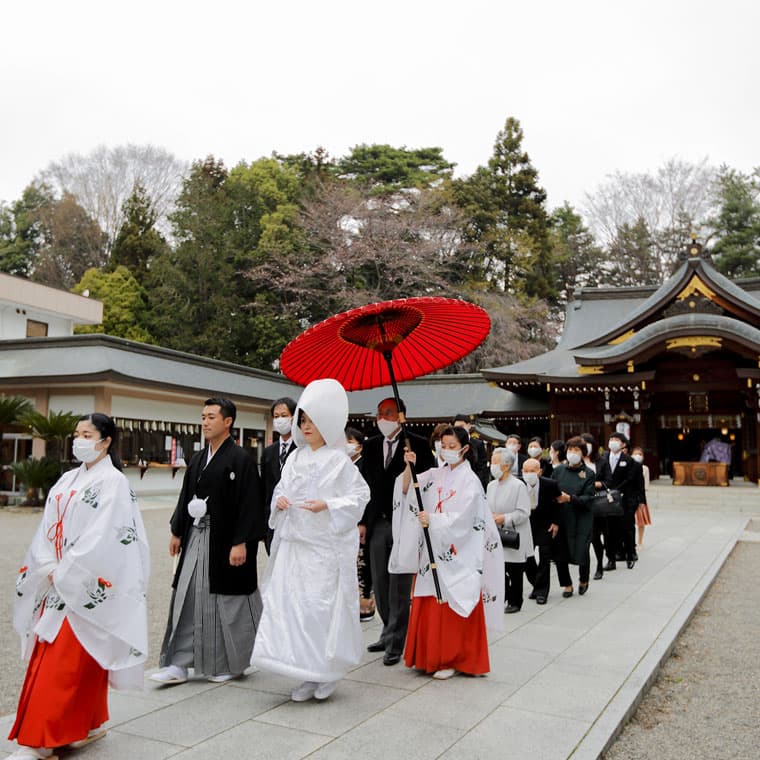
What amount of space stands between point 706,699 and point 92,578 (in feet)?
12.3

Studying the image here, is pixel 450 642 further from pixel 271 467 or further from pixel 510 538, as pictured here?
pixel 510 538

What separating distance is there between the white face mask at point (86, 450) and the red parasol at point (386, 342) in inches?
58.4

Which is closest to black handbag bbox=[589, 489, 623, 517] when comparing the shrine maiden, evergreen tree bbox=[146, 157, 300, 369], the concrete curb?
the concrete curb

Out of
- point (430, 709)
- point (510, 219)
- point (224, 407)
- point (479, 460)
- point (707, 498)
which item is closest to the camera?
point (430, 709)

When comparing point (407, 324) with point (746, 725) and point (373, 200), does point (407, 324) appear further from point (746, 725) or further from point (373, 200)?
point (373, 200)

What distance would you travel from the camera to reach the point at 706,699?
4.56 m

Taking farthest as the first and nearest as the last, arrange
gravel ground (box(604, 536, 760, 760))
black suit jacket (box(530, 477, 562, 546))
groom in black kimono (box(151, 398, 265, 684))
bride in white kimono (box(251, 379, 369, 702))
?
1. black suit jacket (box(530, 477, 562, 546))
2. groom in black kimono (box(151, 398, 265, 684))
3. bride in white kimono (box(251, 379, 369, 702))
4. gravel ground (box(604, 536, 760, 760))

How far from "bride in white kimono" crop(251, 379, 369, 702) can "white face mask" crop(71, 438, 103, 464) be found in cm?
104

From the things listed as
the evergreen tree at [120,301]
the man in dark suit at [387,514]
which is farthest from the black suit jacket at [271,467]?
the evergreen tree at [120,301]

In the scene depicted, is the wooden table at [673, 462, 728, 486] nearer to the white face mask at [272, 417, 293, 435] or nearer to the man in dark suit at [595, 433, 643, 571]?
the man in dark suit at [595, 433, 643, 571]

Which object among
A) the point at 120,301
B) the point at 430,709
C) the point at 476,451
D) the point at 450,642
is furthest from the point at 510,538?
the point at 120,301

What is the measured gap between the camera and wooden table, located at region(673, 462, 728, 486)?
66.6 feet

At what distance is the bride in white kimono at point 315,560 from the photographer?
3.86m

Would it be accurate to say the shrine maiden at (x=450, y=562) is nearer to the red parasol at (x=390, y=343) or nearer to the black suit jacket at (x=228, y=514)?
the red parasol at (x=390, y=343)
